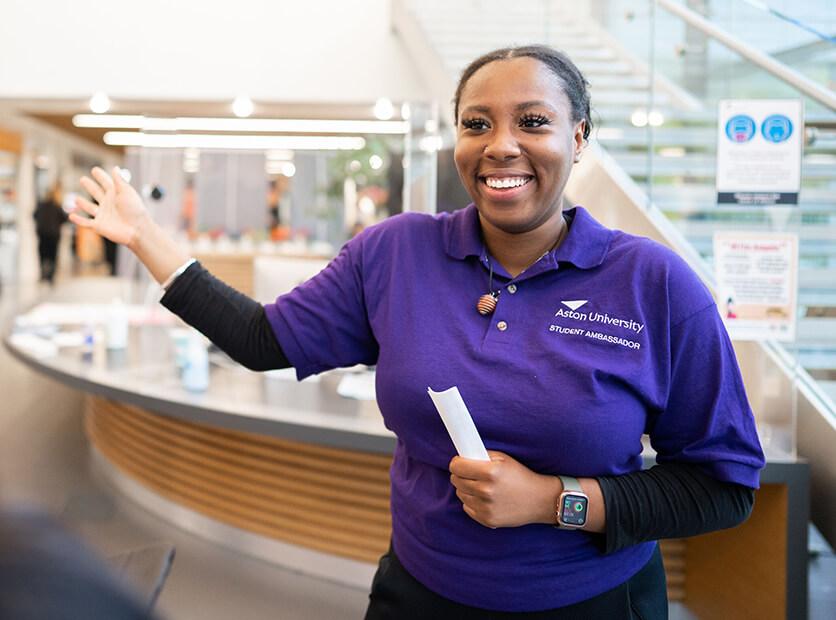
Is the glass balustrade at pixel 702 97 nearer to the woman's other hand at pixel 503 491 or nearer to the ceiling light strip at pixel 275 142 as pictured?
the woman's other hand at pixel 503 491

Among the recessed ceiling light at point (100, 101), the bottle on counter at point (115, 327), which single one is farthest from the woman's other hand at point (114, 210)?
the recessed ceiling light at point (100, 101)

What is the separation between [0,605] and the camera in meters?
0.54

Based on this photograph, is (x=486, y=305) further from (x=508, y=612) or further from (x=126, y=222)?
(x=126, y=222)

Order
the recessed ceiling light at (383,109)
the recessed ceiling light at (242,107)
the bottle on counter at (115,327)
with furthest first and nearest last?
the recessed ceiling light at (383,109) < the recessed ceiling light at (242,107) < the bottle on counter at (115,327)

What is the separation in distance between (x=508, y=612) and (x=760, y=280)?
169 centimetres

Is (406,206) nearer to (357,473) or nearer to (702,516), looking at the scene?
(357,473)

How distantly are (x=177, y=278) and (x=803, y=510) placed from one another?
1.94 meters

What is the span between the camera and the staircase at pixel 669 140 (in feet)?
7.91

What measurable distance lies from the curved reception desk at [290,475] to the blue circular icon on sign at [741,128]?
1013 millimetres

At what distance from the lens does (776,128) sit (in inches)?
92.6

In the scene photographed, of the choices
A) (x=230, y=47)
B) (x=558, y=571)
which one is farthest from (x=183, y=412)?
(x=230, y=47)

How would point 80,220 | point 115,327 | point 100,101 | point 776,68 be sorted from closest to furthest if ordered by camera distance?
point 80,220
point 776,68
point 115,327
point 100,101

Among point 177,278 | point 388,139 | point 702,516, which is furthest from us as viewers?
point 388,139

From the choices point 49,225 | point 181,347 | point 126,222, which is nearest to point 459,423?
point 126,222
